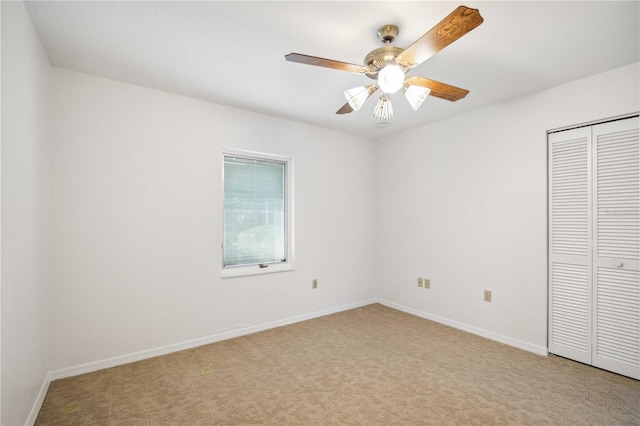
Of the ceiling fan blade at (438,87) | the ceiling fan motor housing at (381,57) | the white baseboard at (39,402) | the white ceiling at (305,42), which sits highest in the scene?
the white ceiling at (305,42)

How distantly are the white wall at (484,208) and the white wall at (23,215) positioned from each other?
12.2ft

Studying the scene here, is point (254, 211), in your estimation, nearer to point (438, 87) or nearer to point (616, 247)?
point (438, 87)

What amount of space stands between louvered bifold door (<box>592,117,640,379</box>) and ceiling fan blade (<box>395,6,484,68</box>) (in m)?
2.02

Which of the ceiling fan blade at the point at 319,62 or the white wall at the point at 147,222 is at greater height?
the ceiling fan blade at the point at 319,62

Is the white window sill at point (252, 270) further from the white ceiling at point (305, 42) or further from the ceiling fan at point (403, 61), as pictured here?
the ceiling fan at point (403, 61)

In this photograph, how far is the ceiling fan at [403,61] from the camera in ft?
4.55

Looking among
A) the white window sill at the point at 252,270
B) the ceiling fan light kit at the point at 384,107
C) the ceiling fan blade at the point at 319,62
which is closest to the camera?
the ceiling fan blade at the point at 319,62

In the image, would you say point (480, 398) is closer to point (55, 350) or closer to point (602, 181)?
point (602, 181)

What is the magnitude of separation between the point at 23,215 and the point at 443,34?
251cm

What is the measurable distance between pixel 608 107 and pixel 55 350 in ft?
15.9

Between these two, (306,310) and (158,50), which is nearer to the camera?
(158,50)

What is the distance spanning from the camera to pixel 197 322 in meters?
3.02

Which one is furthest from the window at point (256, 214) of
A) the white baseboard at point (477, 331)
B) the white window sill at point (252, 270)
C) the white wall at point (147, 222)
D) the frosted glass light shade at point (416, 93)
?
the frosted glass light shade at point (416, 93)

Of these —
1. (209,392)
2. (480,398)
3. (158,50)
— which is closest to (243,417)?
(209,392)
